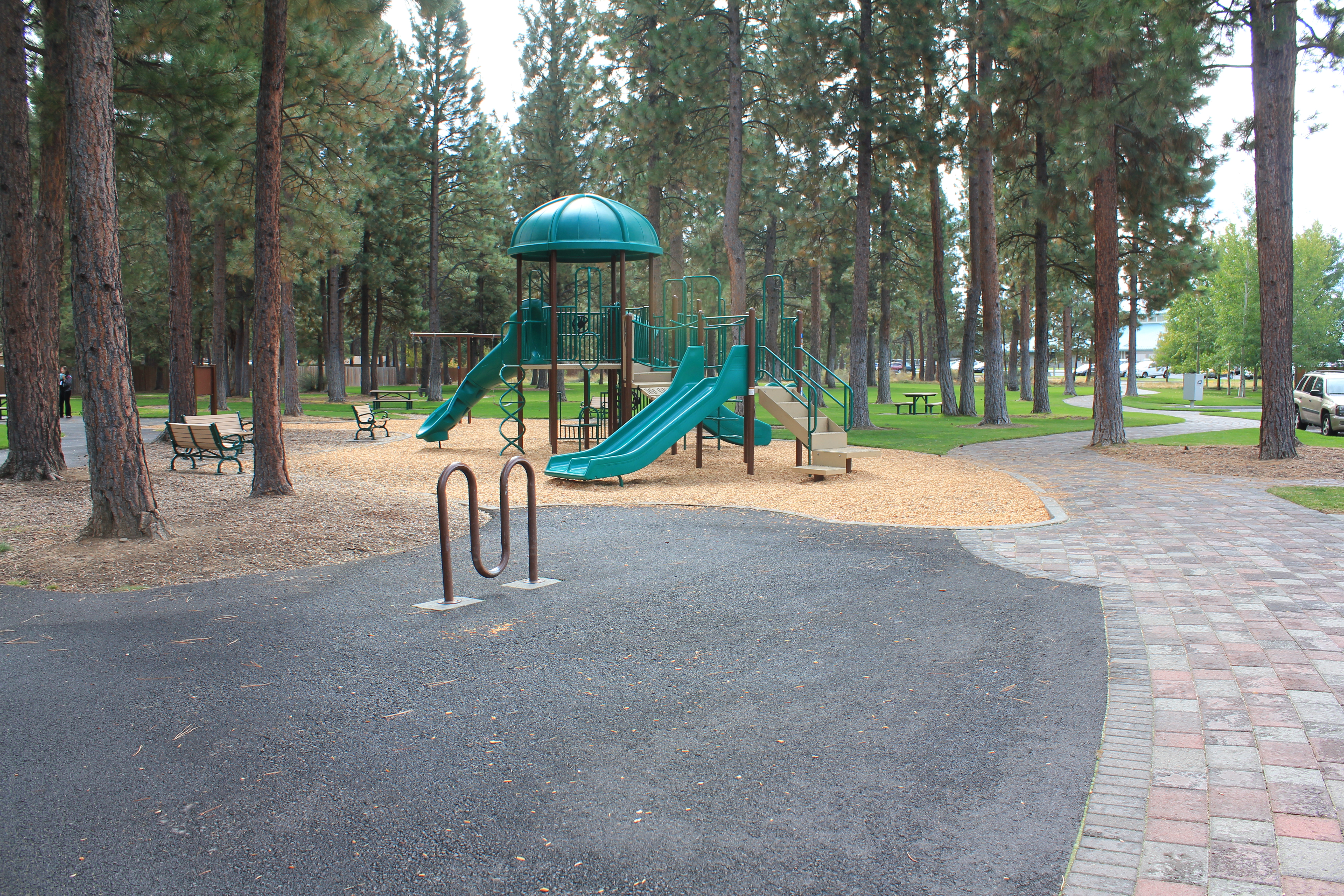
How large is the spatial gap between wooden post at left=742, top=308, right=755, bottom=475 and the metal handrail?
7402 mm

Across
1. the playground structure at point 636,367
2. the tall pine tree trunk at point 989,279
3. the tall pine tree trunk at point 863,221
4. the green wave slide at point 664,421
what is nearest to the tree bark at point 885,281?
the tall pine tree trunk at point 989,279

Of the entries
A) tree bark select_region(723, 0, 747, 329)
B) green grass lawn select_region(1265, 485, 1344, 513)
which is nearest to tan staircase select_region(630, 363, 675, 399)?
tree bark select_region(723, 0, 747, 329)

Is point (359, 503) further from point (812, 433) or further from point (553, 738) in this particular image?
point (553, 738)

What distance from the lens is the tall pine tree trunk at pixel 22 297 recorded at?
12203 millimetres

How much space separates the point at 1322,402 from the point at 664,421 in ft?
62.5

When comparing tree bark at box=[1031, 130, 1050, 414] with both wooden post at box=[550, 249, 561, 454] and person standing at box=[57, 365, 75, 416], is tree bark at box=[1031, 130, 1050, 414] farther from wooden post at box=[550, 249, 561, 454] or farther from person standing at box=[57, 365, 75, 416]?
person standing at box=[57, 365, 75, 416]

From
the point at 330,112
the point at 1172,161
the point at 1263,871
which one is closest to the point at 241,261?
the point at 330,112

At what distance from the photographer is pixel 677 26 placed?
23.7 metres

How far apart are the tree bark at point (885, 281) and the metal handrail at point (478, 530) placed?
93.6ft

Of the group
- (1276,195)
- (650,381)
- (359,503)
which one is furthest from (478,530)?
(1276,195)

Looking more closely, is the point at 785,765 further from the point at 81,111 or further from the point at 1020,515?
the point at 81,111

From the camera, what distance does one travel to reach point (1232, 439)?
65.5 feet

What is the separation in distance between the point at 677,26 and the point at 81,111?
60.2ft

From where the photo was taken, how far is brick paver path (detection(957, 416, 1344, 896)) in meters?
2.98
